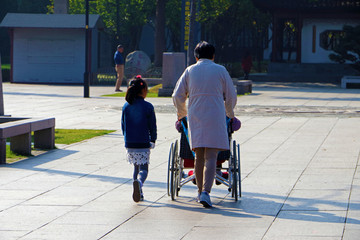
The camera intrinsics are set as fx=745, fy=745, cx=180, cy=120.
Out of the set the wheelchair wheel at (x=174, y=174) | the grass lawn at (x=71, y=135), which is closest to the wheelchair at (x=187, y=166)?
the wheelchair wheel at (x=174, y=174)

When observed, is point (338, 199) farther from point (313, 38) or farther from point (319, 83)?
point (313, 38)

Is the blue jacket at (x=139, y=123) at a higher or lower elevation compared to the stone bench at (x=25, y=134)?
higher

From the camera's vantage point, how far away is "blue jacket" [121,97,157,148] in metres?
8.15

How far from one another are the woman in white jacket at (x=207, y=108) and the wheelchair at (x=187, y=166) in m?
0.29

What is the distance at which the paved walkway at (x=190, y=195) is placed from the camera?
668 cm

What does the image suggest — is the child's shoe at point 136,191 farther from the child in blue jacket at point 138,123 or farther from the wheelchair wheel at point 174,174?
the wheelchair wheel at point 174,174

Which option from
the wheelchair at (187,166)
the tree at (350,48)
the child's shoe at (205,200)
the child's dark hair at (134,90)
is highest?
the tree at (350,48)

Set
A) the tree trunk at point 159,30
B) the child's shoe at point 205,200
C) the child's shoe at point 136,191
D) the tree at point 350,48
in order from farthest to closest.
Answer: the tree trunk at point 159,30 < the tree at point 350,48 < the child's shoe at point 136,191 < the child's shoe at point 205,200

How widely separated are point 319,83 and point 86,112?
21.6 metres

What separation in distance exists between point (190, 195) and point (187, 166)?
0.34 m

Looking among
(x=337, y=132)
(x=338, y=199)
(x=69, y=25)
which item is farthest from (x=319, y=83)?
(x=338, y=199)

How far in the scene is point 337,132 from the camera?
49.1 feet

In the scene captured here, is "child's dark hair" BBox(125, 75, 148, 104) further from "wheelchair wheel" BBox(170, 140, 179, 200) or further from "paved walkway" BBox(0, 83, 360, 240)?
"paved walkway" BBox(0, 83, 360, 240)

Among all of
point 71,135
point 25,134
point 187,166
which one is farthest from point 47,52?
point 187,166
